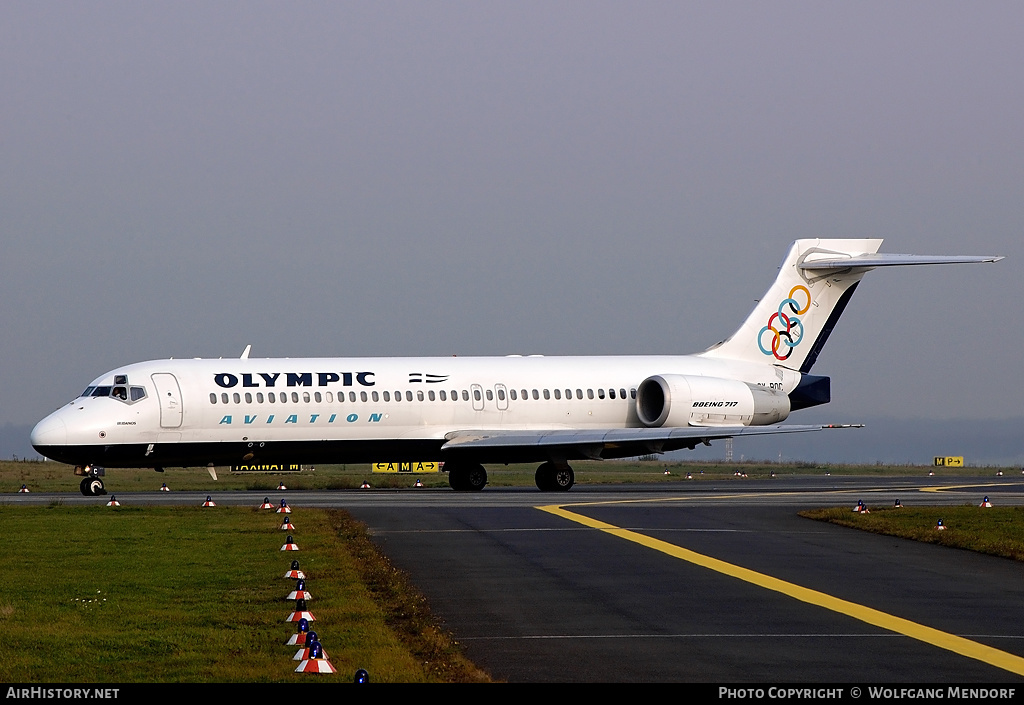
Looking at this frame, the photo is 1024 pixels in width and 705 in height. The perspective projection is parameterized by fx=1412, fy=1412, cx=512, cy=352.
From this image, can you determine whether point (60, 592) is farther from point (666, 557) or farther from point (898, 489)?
point (898, 489)

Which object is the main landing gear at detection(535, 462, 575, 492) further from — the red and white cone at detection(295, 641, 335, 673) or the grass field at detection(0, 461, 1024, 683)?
the red and white cone at detection(295, 641, 335, 673)

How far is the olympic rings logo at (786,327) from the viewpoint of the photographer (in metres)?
46.7

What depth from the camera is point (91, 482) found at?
38.7m

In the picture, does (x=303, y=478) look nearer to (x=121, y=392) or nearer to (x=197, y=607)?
(x=121, y=392)

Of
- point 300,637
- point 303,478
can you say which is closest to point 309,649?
point 300,637

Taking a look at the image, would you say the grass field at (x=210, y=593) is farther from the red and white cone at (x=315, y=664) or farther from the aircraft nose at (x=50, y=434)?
the aircraft nose at (x=50, y=434)

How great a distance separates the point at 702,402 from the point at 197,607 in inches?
1156

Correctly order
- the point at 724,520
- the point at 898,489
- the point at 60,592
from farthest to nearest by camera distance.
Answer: the point at 898,489 → the point at 724,520 → the point at 60,592

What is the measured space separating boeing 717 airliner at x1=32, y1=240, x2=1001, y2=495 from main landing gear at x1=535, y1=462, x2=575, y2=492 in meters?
0.05

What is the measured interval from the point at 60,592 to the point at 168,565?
2887 millimetres

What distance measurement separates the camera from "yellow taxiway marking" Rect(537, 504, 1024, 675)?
1169 cm

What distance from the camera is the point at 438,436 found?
134ft

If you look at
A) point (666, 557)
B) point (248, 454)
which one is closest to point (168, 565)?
point (666, 557)

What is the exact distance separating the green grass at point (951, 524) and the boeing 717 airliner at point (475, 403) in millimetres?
10530
